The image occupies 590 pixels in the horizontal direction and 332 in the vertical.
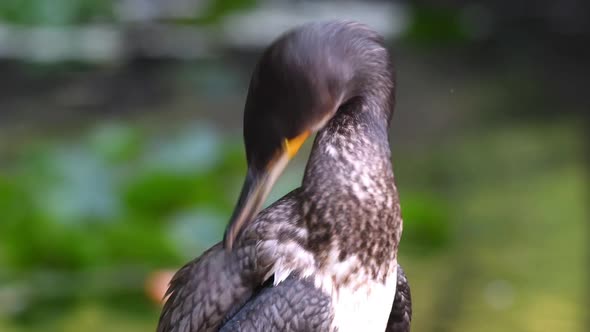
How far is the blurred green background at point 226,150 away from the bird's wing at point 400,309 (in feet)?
3.81

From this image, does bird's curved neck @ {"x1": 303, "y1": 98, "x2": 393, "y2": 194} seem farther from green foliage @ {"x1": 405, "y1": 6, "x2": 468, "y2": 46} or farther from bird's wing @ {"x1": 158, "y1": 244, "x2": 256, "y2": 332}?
green foliage @ {"x1": 405, "y1": 6, "x2": 468, "y2": 46}

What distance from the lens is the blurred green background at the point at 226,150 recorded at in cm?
309

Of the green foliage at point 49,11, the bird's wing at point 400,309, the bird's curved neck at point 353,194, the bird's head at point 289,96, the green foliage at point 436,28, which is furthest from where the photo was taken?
the green foliage at point 436,28

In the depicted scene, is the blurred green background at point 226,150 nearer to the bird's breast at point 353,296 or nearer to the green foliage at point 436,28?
the green foliage at point 436,28

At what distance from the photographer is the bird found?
4.92ft

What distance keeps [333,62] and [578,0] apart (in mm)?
4790

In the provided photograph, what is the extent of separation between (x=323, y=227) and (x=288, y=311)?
0.41 feet

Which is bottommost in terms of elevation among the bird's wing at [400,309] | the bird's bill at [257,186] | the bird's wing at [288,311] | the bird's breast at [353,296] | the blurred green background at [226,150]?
the bird's wing at [400,309]

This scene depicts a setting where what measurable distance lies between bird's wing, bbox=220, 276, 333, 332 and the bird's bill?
10cm

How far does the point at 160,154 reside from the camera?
3.38m

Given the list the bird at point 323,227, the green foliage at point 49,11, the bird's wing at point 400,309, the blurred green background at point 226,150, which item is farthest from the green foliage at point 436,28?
the bird at point 323,227

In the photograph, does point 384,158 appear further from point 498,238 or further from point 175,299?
point 498,238

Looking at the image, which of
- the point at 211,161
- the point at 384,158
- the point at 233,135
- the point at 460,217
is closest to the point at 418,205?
the point at 460,217

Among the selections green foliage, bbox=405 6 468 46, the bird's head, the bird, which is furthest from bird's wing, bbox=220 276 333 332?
green foliage, bbox=405 6 468 46
